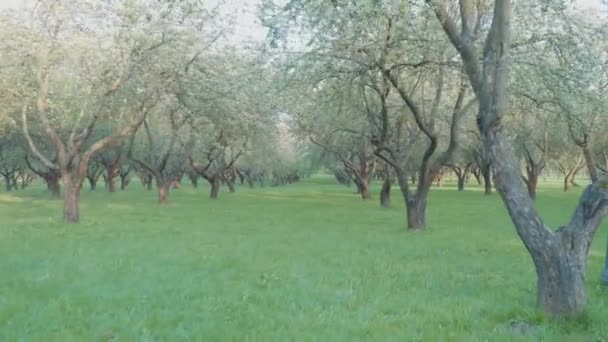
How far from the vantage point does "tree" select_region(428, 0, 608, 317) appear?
6484 millimetres

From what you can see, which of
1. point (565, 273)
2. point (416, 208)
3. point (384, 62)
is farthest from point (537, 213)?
point (416, 208)

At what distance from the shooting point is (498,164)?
6.89 m

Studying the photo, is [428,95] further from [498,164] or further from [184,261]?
[498,164]

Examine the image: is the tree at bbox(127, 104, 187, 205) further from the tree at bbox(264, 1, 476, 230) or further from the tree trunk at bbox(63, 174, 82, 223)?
the tree at bbox(264, 1, 476, 230)

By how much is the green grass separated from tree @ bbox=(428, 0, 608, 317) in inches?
13.6

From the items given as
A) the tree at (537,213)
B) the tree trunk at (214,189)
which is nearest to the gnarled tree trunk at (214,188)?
the tree trunk at (214,189)

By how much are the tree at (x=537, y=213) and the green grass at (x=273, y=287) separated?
34 cm

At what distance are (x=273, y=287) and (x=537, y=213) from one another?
390cm

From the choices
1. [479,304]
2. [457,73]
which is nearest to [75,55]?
[457,73]

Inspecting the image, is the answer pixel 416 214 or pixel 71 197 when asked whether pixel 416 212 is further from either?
pixel 71 197

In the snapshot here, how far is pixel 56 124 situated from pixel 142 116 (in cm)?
1327

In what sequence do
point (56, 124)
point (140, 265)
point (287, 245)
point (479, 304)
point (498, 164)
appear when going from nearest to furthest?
point (498, 164) → point (479, 304) → point (140, 265) → point (287, 245) → point (56, 124)

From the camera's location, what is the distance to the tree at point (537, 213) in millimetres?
6484

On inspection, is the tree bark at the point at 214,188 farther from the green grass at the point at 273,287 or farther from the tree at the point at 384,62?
the green grass at the point at 273,287
